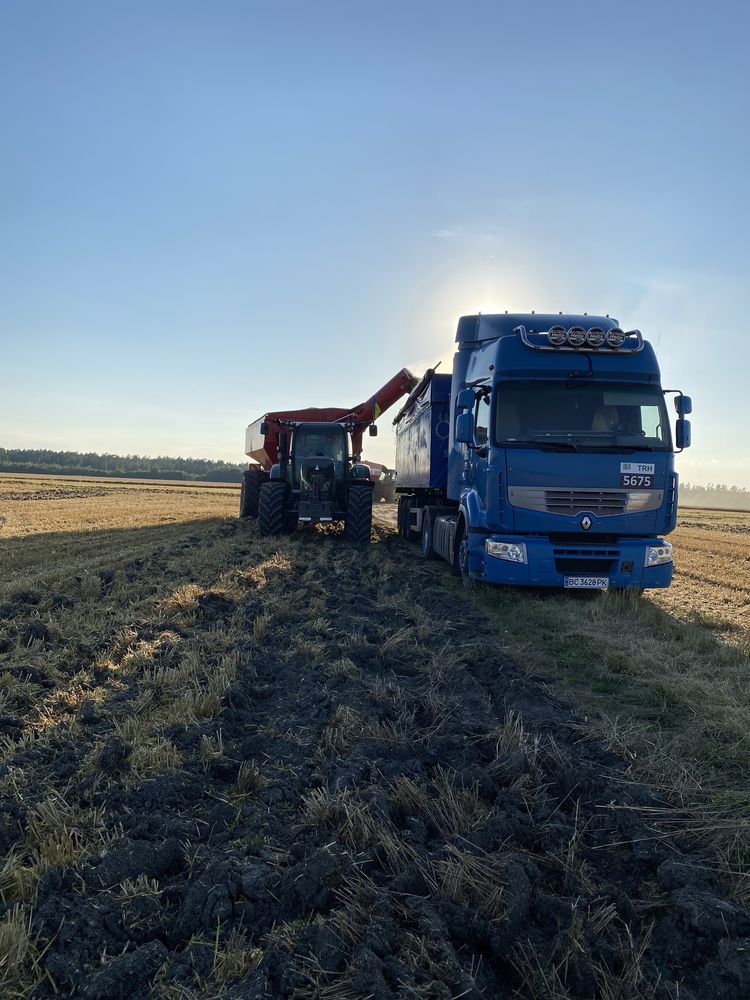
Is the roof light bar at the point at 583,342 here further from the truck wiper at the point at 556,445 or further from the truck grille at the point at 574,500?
the truck grille at the point at 574,500

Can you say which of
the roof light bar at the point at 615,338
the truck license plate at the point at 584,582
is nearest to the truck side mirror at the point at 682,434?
the roof light bar at the point at 615,338

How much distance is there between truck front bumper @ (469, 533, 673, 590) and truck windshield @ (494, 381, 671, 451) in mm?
1304

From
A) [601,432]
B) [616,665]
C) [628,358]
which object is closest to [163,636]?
[616,665]

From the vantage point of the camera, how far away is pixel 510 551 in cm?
866

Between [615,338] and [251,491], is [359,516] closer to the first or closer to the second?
[251,491]

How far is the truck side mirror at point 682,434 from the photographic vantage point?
29.5 ft

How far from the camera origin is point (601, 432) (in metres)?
8.79

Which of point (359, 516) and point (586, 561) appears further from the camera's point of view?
point (359, 516)

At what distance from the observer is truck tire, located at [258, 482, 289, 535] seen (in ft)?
50.4

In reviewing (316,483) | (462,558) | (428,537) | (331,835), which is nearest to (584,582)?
Result: (462,558)

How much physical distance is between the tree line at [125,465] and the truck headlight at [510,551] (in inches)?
3575

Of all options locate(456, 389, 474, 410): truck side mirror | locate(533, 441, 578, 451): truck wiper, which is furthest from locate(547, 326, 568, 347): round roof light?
locate(533, 441, 578, 451): truck wiper

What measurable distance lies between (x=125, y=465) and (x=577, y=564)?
10982cm

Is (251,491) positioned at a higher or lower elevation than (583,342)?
lower
